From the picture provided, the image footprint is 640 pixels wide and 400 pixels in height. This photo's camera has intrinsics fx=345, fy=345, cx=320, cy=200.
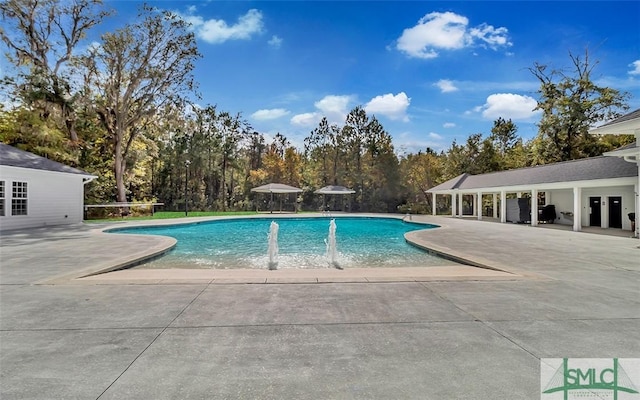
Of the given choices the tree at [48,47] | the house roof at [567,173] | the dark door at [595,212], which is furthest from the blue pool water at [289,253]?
the tree at [48,47]

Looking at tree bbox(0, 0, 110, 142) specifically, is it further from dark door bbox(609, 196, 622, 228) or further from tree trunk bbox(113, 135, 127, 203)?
dark door bbox(609, 196, 622, 228)

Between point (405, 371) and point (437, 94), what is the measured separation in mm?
20013

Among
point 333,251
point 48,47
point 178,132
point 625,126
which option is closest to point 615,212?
point 625,126

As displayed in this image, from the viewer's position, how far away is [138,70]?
20297 mm

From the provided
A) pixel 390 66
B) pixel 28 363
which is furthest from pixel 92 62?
pixel 28 363

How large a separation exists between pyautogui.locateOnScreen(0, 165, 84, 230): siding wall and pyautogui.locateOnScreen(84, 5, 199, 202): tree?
17.2 ft

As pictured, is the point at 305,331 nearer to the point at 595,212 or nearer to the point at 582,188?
the point at 582,188

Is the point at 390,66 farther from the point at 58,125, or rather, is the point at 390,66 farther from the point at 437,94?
the point at 58,125

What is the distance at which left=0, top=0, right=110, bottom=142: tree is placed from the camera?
57.9 feet

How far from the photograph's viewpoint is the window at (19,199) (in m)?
13.1

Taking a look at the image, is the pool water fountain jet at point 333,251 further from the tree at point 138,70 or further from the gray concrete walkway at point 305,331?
the tree at point 138,70

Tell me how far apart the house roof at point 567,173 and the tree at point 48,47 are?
2364 cm

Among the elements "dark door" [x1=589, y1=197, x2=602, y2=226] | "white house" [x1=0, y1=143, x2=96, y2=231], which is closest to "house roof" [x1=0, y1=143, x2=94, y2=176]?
"white house" [x1=0, y1=143, x2=96, y2=231]

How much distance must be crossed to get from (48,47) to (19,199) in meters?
10.6
